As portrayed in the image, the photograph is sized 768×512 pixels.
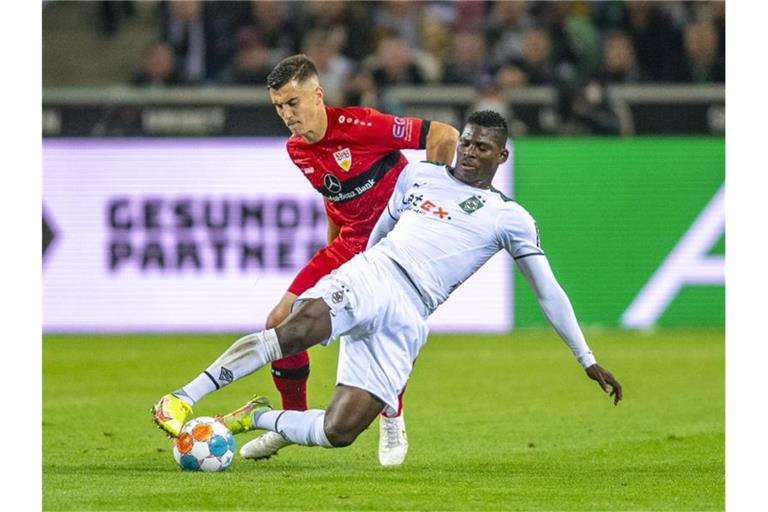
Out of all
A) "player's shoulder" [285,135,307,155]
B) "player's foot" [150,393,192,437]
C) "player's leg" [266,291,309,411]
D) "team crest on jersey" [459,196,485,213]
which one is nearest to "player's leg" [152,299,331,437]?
"player's foot" [150,393,192,437]

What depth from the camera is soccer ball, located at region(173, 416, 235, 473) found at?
7637mm

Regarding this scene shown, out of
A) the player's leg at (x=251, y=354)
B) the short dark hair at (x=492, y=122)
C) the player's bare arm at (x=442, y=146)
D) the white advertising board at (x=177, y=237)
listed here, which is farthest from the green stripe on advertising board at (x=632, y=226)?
the player's leg at (x=251, y=354)

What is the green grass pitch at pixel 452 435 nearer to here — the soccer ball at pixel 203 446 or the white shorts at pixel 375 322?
the soccer ball at pixel 203 446

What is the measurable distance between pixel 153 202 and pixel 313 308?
9073 mm

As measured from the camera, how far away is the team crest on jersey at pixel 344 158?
8.55 m

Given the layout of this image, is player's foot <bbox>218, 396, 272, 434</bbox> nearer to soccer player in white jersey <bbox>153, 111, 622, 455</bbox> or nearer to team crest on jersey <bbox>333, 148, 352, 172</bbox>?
soccer player in white jersey <bbox>153, 111, 622, 455</bbox>

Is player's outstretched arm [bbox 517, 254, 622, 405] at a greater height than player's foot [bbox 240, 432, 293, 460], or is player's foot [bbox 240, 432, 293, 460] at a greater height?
player's outstretched arm [bbox 517, 254, 622, 405]

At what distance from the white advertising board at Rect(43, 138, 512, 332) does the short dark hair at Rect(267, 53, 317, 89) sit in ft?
25.4

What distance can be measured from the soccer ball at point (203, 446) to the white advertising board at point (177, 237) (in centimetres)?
827

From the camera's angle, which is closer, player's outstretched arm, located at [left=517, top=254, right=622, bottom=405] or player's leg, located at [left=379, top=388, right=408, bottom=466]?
player's outstretched arm, located at [left=517, top=254, right=622, bottom=405]

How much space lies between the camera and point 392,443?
8.28 metres
